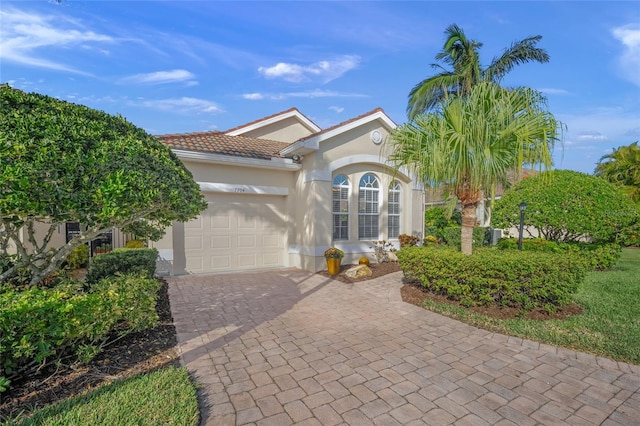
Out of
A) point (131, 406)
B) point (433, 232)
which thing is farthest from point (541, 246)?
point (131, 406)

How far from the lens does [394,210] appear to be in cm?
1248

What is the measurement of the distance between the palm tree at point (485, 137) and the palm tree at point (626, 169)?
18.2 meters

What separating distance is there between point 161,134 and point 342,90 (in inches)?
296

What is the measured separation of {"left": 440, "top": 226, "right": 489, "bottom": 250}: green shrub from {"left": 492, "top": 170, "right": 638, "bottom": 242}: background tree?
5741 mm

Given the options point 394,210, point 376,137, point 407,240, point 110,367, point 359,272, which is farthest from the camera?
point 394,210

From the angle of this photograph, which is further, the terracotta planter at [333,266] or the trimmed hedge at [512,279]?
the terracotta planter at [333,266]

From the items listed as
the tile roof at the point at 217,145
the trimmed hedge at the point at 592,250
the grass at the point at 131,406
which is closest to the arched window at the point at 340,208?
the tile roof at the point at 217,145

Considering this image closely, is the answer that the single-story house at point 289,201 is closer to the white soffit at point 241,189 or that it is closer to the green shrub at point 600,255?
the white soffit at point 241,189

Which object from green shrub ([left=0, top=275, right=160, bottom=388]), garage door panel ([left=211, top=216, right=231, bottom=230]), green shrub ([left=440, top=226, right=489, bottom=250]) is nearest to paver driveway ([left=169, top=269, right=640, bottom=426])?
green shrub ([left=0, top=275, right=160, bottom=388])

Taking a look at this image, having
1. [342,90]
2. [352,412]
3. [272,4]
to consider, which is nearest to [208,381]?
[352,412]

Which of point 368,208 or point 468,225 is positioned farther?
point 368,208

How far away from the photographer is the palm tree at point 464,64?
1599cm

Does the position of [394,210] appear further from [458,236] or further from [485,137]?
[458,236]

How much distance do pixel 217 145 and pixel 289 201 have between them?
3.18 metres
